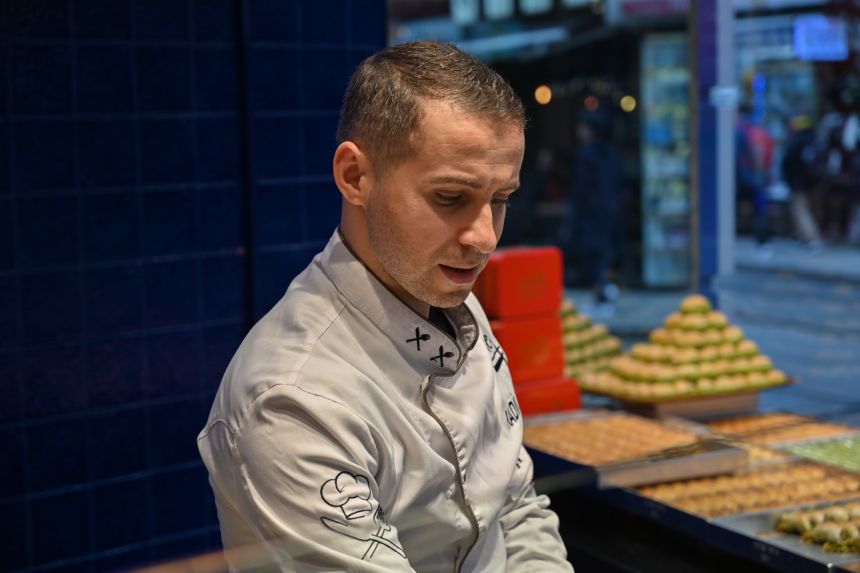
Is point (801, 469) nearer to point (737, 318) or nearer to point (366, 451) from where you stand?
point (366, 451)

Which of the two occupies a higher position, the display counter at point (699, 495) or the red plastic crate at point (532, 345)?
the red plastic crate at point (532, 345)

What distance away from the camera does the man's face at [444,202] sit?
5.09ft

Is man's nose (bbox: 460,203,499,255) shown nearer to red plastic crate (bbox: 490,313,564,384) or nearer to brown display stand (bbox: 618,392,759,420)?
red plastic crate (bbox: 490,313,564,384)

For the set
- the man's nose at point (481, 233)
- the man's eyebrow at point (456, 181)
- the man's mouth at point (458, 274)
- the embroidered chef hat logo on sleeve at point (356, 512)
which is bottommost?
the embroidered chef hat logo on sleeve at point (356, 512)

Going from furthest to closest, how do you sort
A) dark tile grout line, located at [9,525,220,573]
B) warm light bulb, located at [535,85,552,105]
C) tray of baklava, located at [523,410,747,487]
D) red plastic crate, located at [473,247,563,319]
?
warm light bulb, located at [535,85,552,105] → dark tile grout line, located at [9,525,220,573] → red plastic crate, located at [473,247,563,319] → tray of baklava, located at [523,410,747,487]

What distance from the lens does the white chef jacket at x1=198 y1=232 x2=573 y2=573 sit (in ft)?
4.82

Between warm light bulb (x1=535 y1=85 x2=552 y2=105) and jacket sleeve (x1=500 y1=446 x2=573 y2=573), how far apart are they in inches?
268

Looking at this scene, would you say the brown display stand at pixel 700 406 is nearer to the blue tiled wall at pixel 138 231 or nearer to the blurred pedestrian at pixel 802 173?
the blue tiled wall at pixel 138 231

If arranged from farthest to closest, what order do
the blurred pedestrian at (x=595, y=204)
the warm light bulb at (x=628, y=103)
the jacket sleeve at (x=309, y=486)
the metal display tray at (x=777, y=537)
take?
the warm light bulb at (x=628, y=103) < the blurred pedestrian at (x=595, y=204) < the metal display tray at (x=777, y=537) < the jacket sleeve at (x=309, y=486)

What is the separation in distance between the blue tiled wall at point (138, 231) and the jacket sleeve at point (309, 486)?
8.69 feet

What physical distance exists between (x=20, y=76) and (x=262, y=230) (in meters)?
1.03

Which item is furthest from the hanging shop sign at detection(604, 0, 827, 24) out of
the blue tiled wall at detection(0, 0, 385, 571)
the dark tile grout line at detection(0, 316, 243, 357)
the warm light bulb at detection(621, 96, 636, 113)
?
the dark tile grout line at detection(0, 316, 243, 357)

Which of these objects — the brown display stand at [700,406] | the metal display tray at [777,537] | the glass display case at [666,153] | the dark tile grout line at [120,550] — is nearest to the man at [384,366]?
the metal display tray at [777,537]

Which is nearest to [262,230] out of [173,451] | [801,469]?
[173,451]
